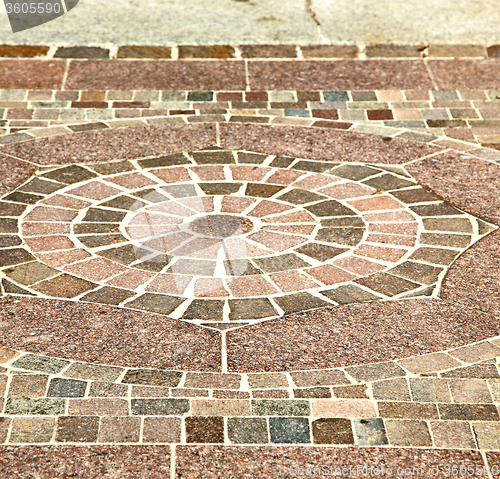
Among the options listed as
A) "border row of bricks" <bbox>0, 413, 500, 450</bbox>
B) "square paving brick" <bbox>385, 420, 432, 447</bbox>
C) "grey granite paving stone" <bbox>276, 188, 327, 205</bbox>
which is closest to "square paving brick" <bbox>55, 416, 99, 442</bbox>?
"border row of bricks" <bbox>0, 413, 500, 450</bbox>

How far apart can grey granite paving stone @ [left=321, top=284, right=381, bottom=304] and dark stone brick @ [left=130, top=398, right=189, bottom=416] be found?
1110 millimetres

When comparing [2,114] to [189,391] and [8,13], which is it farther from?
[189,391]

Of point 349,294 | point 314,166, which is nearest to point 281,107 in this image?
point 314,166

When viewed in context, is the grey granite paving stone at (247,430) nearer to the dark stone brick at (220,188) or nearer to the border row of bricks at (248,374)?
the border row of bricks at (248,374)

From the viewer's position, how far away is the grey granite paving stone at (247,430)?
9.87 feet

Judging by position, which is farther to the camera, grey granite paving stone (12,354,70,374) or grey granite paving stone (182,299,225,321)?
grey granite paving stone (182,299,225,321)

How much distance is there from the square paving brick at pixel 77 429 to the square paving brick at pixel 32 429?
0.11 feet

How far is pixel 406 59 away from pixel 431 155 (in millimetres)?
1768

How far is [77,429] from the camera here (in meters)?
3.03

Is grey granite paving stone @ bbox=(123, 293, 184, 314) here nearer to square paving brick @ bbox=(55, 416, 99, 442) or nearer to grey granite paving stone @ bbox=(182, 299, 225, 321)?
grey granite paving stone @ bbox=(182, 299, 225, 321)

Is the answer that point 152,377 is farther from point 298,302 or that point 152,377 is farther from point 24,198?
point 24,198

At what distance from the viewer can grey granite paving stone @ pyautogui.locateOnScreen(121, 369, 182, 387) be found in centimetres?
330

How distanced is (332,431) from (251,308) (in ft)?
3.21

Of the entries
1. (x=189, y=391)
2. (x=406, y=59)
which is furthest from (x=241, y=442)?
(x=406, y=59)
